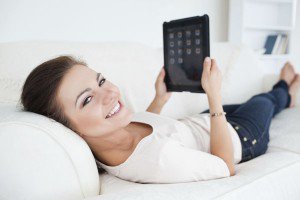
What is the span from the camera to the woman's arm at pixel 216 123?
92cm

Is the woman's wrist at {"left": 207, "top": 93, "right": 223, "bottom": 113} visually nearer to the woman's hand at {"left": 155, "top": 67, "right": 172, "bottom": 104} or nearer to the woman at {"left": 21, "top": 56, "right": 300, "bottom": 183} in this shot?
the woman at {"left": 21, "top": 56, "right": 300, "bottom": 183}

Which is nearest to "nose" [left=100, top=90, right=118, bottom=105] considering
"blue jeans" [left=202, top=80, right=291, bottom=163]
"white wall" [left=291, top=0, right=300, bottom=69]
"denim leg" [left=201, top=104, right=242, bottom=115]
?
"blue jeans" [left=202, top=80, right=291, bottom=163]

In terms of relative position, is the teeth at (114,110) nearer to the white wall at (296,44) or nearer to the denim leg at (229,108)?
the denim leg at (229,108)

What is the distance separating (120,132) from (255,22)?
2.77 meters

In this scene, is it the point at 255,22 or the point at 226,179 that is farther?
the point at 255,22

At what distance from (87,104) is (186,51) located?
1.36ft

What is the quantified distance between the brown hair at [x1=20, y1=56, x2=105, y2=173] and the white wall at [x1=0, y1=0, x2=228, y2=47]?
1.08 metres

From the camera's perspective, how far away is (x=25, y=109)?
83 cm

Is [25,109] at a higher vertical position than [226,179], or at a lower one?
higher

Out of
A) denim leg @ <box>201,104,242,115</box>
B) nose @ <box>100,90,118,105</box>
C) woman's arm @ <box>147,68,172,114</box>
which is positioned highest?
nose @ <box>100,90,118,105</box>

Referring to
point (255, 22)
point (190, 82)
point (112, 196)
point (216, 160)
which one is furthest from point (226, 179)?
point (255, 22)

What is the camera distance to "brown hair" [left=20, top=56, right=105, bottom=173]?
0.83m

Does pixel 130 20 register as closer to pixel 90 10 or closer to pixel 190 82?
pixel 90 10

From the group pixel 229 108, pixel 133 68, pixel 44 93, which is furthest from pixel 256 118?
pixel 44 93
